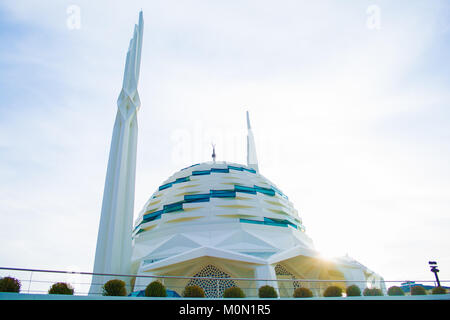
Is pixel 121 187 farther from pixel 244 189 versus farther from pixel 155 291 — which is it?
pixel 244 189

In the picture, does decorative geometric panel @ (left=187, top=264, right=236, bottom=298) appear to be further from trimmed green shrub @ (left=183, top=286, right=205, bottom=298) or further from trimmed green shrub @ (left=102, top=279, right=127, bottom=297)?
trimmed green shrub @ (left=102, top=279, right=127, bottom=297)

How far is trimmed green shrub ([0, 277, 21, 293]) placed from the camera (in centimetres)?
1162

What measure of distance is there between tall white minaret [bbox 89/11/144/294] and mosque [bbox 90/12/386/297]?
69mm

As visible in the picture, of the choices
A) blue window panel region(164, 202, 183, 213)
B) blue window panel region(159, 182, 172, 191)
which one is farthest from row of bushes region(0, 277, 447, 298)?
blue window panel region(159, 182, 172, 191)

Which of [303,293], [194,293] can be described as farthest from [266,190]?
[194,293]

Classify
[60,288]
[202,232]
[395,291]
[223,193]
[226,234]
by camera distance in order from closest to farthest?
[60,288]
[395,291]
[226,234]
[202,232]
[223,193]

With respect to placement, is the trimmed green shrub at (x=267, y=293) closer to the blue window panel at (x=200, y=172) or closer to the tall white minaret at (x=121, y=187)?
the tall white minaret at (x=121, y=187)

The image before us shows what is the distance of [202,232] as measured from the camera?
28.2 metres

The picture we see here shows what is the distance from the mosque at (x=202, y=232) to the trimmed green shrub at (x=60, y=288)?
19.9ft

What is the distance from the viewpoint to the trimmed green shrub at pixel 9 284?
457 inches

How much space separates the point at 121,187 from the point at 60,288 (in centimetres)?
1225
